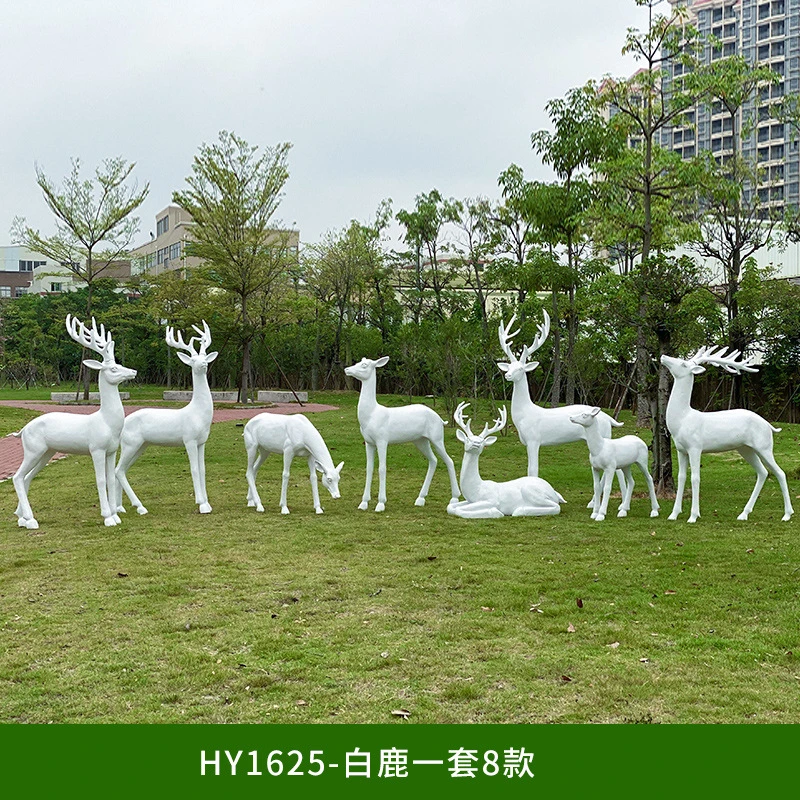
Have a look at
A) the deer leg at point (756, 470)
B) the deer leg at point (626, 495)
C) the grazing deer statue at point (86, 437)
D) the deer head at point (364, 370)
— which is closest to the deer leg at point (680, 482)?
the deer leg at point (626, 495)

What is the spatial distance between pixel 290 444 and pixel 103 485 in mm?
2211

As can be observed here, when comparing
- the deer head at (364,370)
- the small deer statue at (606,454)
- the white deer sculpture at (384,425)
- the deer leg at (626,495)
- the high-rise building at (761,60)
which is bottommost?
the deer leg at (626,495)

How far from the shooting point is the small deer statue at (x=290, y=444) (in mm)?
10312

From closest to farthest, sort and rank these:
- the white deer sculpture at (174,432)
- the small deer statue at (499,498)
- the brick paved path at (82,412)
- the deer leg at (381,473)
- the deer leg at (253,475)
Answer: the small deer statue at (499,498) → the white deer sculpture at (174,432) → the deer leg at (381,473) → the deer leg at (253,475) → the brick paved path at (82,412)

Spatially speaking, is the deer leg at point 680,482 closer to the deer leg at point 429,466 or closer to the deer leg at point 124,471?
the deer leg at point 429,466

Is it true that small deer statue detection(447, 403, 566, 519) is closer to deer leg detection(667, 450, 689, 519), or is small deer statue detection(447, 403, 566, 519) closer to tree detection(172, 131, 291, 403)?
deer leg detection(667, 450, 689, 519)

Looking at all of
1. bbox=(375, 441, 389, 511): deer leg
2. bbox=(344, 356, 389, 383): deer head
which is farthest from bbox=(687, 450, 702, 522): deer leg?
bbox=(344, 356, 389, 383): deer head

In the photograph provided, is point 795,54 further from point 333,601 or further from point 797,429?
point 333,601

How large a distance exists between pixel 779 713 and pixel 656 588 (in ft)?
8.27

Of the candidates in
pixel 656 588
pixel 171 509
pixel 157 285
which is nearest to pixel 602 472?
pixel 656 588

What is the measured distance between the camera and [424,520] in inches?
392

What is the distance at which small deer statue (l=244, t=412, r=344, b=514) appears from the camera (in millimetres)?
10312

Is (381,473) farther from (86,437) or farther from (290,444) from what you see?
(86,437)
